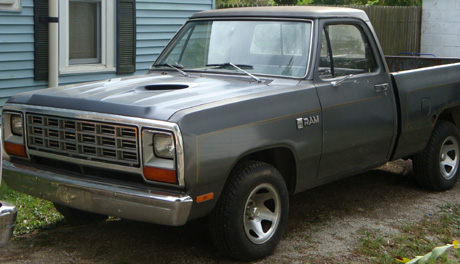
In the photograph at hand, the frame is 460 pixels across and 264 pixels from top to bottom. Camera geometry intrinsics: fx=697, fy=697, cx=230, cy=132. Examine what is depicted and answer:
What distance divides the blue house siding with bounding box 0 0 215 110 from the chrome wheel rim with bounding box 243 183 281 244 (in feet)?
14.4

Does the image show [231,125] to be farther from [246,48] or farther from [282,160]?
[246,48]

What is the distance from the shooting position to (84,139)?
4684 mm

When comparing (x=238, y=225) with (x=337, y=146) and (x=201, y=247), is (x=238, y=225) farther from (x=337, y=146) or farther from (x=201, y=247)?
(x=337, y=146)

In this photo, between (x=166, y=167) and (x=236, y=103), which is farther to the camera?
(x=236, y=103)

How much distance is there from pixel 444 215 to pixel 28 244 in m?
3.54

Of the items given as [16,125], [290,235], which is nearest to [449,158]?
[290,235]

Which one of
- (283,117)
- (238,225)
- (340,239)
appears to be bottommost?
(340,239)

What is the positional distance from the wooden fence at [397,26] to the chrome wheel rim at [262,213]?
971 cm

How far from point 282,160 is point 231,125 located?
32.4 inches

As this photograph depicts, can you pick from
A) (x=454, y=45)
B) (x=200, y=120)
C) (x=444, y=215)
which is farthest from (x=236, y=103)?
(x=454, y=45)

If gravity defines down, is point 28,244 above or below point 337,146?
below

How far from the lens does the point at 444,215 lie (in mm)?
6176

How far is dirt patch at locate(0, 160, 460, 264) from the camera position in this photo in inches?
195

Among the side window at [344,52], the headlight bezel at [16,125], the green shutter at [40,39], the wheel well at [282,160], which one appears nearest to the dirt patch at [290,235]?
the wheel well at [282,160]
